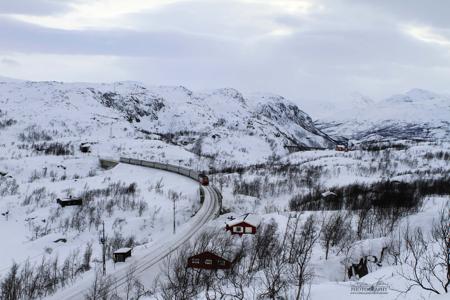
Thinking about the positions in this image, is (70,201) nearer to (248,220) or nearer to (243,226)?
(243,226)

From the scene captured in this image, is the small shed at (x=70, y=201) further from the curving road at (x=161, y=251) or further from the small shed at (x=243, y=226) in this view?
the small shed at (x=243, y=226)

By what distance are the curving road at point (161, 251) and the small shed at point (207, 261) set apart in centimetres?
480

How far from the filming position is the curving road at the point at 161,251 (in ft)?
111

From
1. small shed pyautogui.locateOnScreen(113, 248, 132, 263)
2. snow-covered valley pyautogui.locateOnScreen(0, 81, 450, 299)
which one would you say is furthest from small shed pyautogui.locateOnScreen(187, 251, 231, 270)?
small shed pyautogui.locateOnScreen(113, 248, 132, 263)

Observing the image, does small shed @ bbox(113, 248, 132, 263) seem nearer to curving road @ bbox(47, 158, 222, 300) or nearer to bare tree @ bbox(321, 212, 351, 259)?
curving road @ bbox(47, 158, 222, 300)

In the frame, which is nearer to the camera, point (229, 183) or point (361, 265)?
point (361, 265)

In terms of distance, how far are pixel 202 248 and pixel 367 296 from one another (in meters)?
22.2

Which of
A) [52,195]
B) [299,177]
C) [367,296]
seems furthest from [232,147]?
[367,296]

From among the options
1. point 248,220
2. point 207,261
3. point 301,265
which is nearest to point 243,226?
point 248,220

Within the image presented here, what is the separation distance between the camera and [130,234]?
57781 millimetres

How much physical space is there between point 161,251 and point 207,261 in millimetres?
8537

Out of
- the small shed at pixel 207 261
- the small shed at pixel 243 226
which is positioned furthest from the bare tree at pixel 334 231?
the small shed at pixel 207 261

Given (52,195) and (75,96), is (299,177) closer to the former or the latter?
(52,195)

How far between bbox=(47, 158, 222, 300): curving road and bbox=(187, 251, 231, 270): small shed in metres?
4.80
